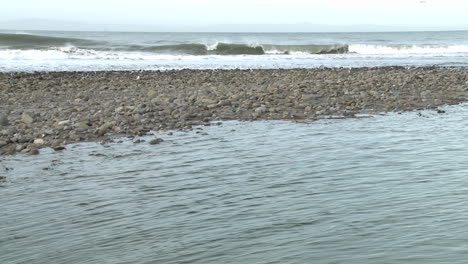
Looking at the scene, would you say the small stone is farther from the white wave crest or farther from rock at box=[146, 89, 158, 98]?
the white wave crest

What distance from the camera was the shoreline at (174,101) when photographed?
12.5 m

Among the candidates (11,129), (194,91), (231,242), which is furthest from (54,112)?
(231,242)

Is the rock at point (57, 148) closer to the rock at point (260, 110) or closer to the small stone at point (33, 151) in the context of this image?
the small stone at point (33, 151)

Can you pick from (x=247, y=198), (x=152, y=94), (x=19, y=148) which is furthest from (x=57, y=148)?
(x=152, y=94)

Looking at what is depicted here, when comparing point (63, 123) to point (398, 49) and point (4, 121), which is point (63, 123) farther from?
point (398, 49)

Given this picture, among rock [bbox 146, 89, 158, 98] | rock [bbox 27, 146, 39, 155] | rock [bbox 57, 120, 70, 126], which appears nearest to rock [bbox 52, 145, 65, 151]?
rock [bbox 27, 146, 39, 155]

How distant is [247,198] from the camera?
757 cm

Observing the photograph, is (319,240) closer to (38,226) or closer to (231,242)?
(231,242)

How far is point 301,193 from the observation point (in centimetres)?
771

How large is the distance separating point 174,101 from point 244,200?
861 cm

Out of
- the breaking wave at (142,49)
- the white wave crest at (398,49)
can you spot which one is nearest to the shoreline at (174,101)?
the breaking wave at (142,49)

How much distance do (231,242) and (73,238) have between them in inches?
59.8

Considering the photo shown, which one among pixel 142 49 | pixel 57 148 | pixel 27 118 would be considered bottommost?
pixel 142 49

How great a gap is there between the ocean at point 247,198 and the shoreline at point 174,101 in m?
1.04
